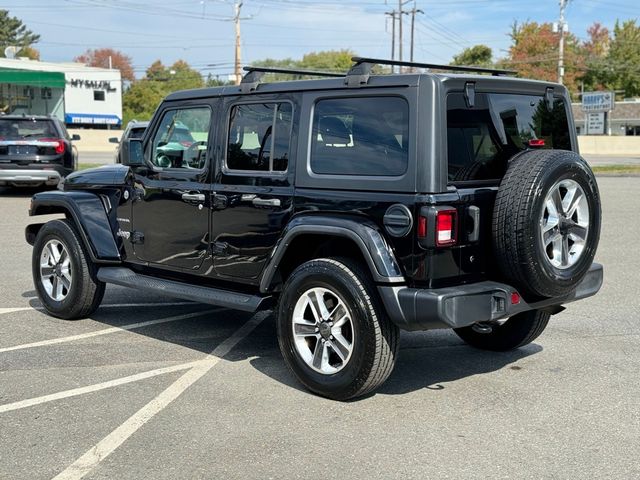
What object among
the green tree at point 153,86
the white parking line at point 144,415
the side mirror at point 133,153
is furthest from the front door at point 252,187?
the green tree at point 153,86

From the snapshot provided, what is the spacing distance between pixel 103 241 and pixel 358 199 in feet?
9.09

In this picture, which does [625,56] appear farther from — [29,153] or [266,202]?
[266,202]

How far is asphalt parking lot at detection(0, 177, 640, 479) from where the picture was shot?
402cm

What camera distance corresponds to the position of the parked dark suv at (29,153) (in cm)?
1683

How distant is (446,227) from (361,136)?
830 mm

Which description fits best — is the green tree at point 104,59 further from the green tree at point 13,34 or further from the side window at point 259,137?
the side window at point 259,137

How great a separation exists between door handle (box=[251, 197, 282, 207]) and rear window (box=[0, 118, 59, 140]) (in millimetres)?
12922

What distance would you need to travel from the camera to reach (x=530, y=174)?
4.63m

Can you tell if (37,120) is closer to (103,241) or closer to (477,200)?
(103,241)

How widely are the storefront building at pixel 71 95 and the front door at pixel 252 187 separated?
206 ft

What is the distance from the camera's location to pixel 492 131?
5.03 metres

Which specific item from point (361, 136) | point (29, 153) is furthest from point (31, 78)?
point (361, 136)

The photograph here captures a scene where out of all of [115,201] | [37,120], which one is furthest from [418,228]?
[37,120]

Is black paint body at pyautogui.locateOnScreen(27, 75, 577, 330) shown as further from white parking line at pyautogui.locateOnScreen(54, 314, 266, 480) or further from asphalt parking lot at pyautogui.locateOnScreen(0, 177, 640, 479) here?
asphalt parking lot at pyautogui.locateOnScreen(0, 177, 640, 479)
